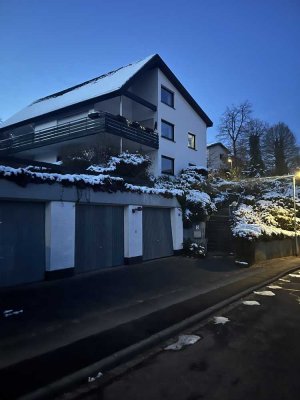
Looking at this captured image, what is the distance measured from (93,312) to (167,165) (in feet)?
62.1

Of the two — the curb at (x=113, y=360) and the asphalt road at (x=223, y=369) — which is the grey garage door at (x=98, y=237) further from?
the asphalt road at (x=223, y=369)

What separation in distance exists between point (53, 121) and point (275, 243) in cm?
1800

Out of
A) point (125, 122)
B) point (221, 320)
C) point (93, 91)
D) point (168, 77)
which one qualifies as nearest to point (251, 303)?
point (221, 320)

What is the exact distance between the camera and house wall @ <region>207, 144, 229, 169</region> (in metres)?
41.3

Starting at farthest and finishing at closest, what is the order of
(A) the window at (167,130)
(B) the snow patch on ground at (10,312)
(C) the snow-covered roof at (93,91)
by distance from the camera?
1. (A) the window at (167,130)
2. (C) the snow-covered roof at (93,91)
3. (B) the snow patch on ground at (10,312)

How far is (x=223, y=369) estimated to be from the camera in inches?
188

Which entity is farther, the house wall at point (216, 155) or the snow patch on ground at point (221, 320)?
the house wall at point (216, 155)

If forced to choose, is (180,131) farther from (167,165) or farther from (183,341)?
(183,341)

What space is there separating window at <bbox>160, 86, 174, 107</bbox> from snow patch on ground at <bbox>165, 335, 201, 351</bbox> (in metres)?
21.4

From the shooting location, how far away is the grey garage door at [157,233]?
14.5 meters

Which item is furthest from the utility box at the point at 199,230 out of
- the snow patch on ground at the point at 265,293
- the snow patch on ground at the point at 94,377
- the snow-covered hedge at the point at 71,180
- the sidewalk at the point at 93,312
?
the snow patch on ground at the point at 94,377

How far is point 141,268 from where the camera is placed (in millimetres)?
12719

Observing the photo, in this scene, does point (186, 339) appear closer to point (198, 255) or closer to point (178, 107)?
point (198, 255)

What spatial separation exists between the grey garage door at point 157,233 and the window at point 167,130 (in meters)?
10.6
